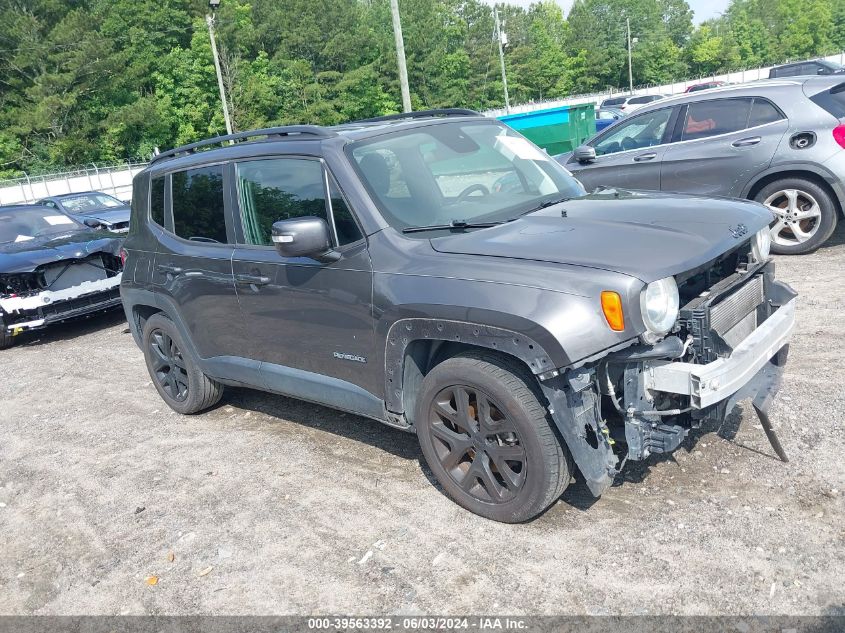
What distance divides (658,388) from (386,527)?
5.11ft

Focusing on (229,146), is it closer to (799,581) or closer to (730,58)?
(799,581)

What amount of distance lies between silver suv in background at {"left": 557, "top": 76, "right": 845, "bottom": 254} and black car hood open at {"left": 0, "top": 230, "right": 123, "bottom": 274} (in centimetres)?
575

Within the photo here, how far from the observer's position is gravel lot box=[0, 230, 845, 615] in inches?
125

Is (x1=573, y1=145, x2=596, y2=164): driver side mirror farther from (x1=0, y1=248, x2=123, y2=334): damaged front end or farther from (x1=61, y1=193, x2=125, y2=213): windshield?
(x1=61, y1=193, x2=125, y2=213): windshield

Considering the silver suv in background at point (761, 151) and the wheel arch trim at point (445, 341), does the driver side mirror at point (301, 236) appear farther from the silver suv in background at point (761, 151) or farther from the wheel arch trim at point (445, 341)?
the silver suv in background at point (761, 151)

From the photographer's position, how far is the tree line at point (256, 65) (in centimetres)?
5112

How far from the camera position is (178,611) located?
3383 millimetres

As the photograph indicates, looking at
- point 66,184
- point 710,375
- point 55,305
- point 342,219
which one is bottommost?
point 55,305

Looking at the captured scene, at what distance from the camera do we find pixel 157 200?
18.3 feet

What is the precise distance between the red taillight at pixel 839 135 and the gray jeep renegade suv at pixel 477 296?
13.5 ft

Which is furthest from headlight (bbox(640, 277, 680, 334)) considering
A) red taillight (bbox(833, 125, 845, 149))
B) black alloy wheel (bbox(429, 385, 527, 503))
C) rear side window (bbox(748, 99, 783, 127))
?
rear side window (bbox(748, 99, 783, 127))

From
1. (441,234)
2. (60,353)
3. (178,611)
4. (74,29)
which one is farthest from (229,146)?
(74,29)

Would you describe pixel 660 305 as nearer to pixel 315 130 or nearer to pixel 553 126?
pixel 315 130

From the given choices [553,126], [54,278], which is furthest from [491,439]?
[553,126]
